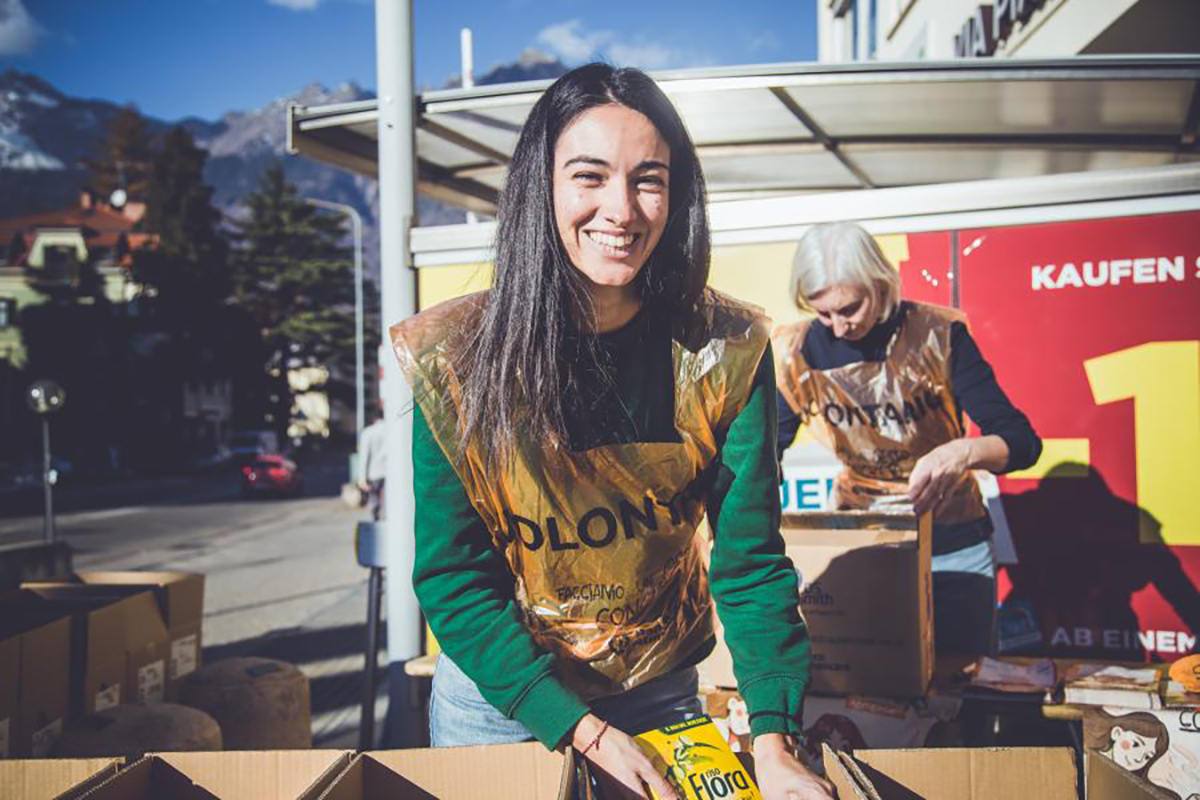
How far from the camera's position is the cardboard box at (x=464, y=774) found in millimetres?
1483

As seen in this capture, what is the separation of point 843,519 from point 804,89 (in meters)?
2.71

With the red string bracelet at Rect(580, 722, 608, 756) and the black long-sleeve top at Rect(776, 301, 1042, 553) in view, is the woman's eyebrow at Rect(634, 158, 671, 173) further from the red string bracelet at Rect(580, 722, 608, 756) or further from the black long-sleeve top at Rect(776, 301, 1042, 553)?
the black long-sleeve top at Rect(776, 301, 1042, 553)

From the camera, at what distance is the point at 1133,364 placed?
140 inches

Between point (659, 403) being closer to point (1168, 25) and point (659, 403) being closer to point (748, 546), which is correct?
point (748, 546)

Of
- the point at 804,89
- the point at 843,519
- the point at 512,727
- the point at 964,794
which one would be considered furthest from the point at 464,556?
the point at 804,89

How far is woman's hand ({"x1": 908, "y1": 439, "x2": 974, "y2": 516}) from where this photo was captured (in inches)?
110

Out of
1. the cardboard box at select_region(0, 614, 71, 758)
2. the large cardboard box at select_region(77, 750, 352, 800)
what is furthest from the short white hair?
the cardboard box at select_region(0, 614, 71, 758)

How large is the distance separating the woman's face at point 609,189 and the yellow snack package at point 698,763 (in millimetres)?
740

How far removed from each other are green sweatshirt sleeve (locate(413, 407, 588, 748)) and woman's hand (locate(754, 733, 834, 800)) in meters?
0.30

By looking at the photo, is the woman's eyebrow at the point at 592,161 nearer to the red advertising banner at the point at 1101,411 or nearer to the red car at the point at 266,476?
the red advertising banner at the point at 1101,411

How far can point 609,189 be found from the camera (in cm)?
167

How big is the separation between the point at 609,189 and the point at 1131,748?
1.96 metres

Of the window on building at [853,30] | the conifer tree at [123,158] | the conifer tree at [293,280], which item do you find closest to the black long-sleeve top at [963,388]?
the window on building at [853,30]

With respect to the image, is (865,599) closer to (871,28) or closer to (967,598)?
(967,598)
